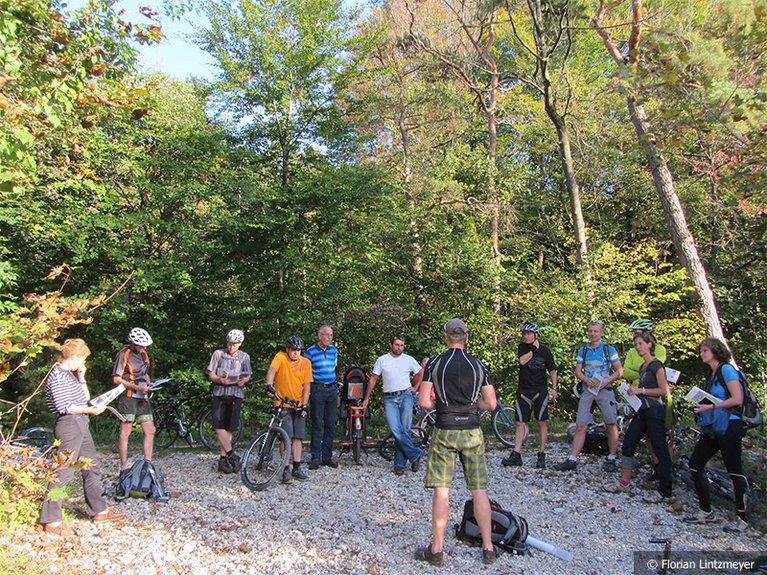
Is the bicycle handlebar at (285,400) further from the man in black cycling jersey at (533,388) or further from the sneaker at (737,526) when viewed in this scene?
the sneaker at (737,526)

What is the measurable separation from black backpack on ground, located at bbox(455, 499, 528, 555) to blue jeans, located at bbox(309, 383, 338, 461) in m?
2.81

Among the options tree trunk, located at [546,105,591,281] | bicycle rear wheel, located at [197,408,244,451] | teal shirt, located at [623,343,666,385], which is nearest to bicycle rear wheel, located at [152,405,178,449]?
bicycle rear wheel, located at [197,408,244,451]

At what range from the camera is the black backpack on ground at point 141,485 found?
18.2 feet

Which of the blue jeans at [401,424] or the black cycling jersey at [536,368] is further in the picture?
the black cycling jersey at [536,368]

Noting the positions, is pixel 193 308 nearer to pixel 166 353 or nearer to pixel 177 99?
pixel 166 353

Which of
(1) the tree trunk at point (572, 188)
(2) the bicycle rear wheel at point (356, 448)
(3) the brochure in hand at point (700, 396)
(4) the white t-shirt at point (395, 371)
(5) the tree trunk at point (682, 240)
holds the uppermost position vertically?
(1) the tree trunk at point (572, 188)

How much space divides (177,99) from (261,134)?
184 inches

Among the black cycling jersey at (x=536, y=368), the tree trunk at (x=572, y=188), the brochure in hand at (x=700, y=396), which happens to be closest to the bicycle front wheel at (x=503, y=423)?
the black cycling jersey at (x=536, y=368)

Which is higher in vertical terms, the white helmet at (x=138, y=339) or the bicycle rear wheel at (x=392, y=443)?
the white helmet at (x=138, y=339)

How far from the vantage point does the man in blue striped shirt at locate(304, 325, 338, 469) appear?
7.13 meters

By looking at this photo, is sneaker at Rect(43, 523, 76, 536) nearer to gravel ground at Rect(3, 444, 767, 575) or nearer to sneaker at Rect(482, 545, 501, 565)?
gravel ground at Rect(3, 444, 767, 575)

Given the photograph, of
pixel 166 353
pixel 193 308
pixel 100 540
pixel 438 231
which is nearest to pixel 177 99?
pixel 193 308

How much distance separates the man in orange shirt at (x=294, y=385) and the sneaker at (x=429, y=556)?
2.54 metres

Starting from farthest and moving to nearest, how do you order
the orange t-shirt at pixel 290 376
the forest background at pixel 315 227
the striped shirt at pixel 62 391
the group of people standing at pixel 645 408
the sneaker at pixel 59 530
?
the forest background at pixel 315 227 < the orange t-shirt at pixel 290 376 < the group of people standing at pixel 645 408 < the striped shirt at pixel 62 391 < the sneaker at pixel 59 530
